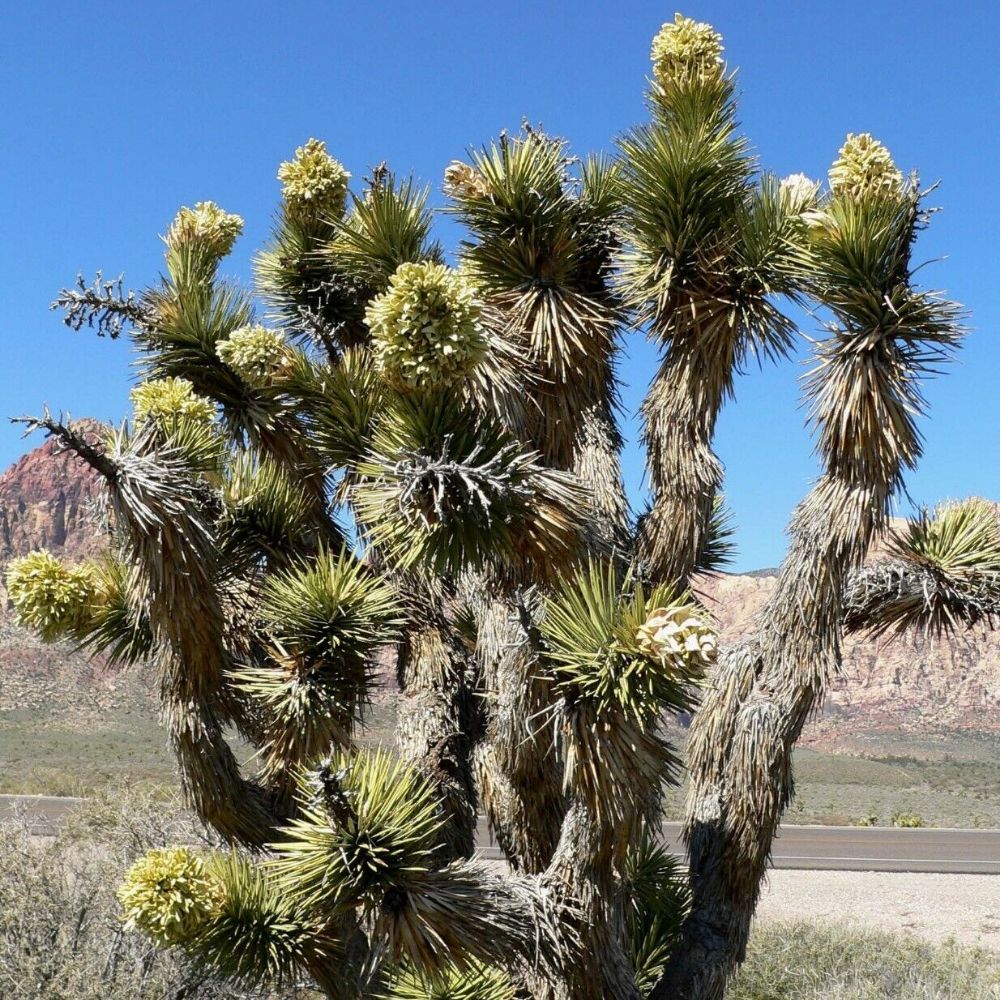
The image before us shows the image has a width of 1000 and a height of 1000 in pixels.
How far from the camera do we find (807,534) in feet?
16.5

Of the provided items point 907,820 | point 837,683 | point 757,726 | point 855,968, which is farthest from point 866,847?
point 837,683

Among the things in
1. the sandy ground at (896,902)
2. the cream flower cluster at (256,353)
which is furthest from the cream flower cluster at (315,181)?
the sandy ground at (896,902)

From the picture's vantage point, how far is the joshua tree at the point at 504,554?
13.3 ft

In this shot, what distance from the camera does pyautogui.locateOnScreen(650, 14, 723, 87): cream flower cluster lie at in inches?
195

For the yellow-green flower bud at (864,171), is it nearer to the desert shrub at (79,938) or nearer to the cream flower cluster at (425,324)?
the cream flower cluster at (425,324)

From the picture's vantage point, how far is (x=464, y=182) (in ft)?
16.6

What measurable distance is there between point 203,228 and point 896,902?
1542 cm

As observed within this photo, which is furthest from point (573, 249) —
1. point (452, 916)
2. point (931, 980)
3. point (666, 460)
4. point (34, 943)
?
point (931, 980)

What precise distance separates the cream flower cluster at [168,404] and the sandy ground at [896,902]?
11783 millimetres

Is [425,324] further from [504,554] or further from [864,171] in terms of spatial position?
[864,171]

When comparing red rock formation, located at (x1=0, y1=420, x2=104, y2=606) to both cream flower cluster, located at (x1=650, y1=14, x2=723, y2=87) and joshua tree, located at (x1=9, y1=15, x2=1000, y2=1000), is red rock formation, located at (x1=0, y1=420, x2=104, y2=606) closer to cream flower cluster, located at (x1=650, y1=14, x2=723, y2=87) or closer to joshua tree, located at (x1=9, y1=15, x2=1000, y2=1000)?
joshua tree, located at (x1=9, y1=15, x2=1000, y2=1000)

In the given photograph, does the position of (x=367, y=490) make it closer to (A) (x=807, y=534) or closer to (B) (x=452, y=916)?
(B) (x=452, y=916)

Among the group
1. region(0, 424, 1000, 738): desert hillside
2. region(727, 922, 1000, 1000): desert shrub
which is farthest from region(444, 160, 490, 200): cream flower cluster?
region(0, 424, 1000, 738): desert hillside

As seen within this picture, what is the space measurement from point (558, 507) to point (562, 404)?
912 mm
